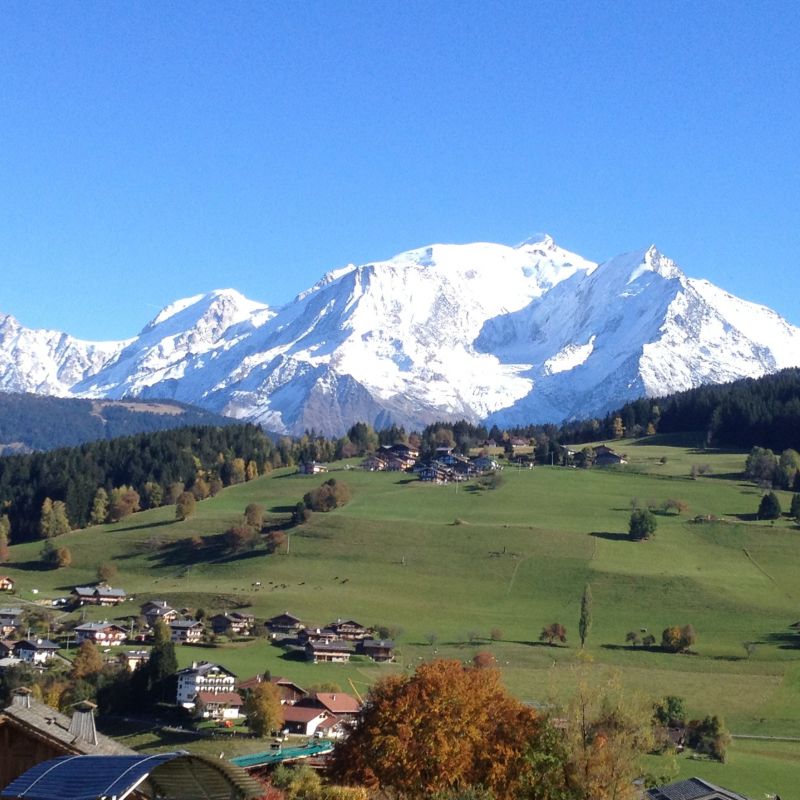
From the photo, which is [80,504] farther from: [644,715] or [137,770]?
[137,770]

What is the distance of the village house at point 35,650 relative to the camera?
97938 millimetres

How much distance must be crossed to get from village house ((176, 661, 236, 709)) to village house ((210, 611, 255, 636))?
23932 millimetres

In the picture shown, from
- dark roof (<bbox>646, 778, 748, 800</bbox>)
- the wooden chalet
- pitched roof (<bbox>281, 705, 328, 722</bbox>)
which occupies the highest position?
the wooden chalet

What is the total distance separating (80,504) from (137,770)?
6332 inches

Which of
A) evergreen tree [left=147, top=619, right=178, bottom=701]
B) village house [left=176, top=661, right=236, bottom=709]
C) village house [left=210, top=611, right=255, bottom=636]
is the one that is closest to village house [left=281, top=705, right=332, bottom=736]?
village house [left=176, top=661, right=236, bottom=709]

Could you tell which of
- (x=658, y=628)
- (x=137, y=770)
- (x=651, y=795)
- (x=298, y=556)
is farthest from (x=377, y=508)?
(x=137, y=770)

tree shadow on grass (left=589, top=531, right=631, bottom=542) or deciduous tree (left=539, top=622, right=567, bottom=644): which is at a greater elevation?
tree shadow on grass (left=589, top=531, right=631, bottom=542)

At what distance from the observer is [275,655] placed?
102125 millimetres

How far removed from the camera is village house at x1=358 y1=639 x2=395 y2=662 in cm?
10006

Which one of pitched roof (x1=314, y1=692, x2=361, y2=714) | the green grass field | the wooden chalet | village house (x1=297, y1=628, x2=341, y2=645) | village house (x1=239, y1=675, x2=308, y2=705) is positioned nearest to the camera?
the wooden chalet

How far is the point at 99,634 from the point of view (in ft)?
345

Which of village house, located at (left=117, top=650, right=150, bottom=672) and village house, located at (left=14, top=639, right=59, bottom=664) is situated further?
village house, located at (left=14, top=639, right=59, bottom=664)

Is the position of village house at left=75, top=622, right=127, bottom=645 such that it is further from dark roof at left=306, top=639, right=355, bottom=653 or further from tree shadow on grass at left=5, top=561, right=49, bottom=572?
tree shadow on grass at left=5, top=561, right=49, bottom=572

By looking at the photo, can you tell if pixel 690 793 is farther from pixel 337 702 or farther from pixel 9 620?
pixel 9 620
